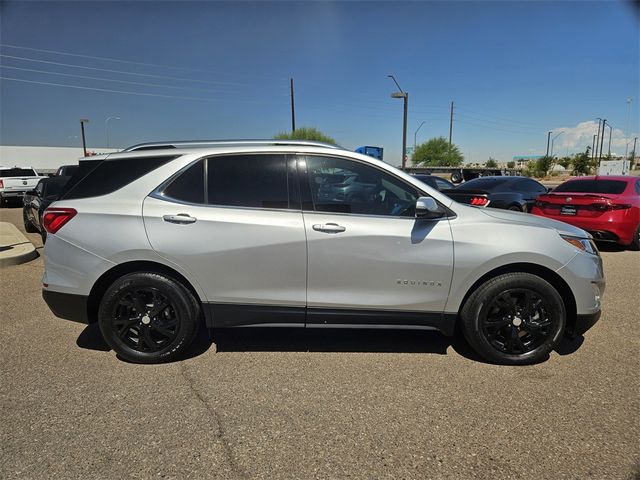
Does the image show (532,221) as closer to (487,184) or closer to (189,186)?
(189,186)

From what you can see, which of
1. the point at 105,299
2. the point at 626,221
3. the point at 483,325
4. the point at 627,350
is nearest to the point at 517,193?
the point at 626,221

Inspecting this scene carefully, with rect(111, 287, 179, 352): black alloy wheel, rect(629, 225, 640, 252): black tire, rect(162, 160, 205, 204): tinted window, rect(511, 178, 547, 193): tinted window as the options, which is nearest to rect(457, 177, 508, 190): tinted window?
rect(511, 178, 547, 193): tinted window

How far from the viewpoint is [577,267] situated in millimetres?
3416

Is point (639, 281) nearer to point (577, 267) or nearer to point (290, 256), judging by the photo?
point (577, 267)

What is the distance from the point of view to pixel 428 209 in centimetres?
322

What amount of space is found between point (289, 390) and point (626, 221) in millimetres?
7571

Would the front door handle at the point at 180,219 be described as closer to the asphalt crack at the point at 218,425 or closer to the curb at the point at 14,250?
the asphalt crack at the point at 218,425

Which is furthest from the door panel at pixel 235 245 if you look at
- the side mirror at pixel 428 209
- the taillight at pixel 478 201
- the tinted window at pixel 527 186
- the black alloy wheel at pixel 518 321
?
the tinted window at pixel 527 186

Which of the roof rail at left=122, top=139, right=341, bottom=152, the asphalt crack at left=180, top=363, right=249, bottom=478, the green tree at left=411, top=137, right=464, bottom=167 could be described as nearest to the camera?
the asphalt crack at left=180, top=363, right=249, bottom=478

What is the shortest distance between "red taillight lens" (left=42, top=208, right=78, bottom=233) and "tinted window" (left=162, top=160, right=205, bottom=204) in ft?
2.54

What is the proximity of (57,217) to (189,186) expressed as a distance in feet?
3.56

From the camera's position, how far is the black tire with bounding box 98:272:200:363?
133 inches

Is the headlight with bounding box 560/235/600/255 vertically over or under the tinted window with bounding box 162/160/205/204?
under

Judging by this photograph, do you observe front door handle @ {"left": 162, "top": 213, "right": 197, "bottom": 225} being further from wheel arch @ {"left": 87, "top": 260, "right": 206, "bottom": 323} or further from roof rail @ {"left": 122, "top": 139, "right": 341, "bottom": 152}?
roof rail @ {"left": 122, "top": 139, "right": 341, "bottom": 152}
